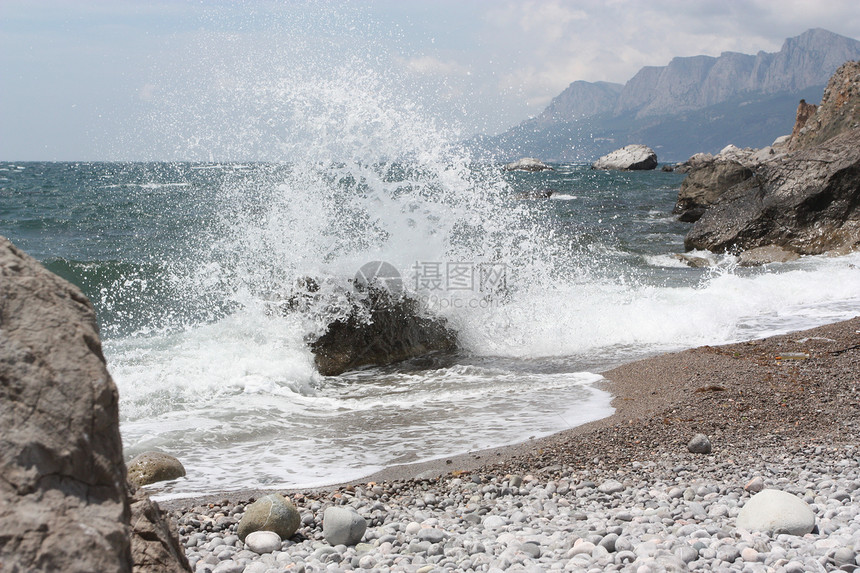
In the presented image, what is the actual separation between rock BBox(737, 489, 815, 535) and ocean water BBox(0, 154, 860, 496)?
6.35 feet

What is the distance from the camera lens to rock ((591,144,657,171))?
72.6m

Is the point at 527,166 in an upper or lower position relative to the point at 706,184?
upper

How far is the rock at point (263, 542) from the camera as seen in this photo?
3.06 metres

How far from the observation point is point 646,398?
18.3 ft

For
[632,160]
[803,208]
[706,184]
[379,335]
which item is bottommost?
[379,335]

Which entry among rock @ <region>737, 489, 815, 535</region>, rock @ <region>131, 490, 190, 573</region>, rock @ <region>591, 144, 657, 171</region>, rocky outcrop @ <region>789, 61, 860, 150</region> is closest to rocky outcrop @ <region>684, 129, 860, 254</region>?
rocky outcrop @ <region>789, 61, 860, 150</region>

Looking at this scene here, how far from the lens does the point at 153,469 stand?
4180mm

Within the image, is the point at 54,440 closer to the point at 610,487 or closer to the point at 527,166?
the point at 610,487

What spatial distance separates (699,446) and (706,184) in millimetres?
20676

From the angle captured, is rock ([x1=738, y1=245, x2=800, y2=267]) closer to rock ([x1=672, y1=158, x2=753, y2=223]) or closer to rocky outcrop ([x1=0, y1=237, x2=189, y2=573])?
rock ([x1=672, y1=158, x2=753, y2=223])

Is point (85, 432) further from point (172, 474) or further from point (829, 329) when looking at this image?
point (829, 329)

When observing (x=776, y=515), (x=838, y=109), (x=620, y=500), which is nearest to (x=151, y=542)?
(x=620, y=500)

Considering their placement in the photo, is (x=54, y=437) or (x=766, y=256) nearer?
(x=54, y=437)

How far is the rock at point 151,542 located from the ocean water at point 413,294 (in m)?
2.09
